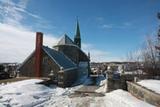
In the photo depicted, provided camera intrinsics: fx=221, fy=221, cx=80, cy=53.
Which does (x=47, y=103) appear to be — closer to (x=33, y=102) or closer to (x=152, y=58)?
(x=33, y=102)

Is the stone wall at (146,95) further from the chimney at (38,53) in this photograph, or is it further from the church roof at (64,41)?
the church roof at (64,41)

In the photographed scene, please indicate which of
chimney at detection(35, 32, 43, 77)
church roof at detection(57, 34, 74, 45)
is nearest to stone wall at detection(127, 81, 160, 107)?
chimney at detection(35, 32, 43, 77)

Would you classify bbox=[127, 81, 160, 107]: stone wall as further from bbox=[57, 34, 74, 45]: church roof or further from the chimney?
bbox=[57, 34, 74, 45]: church roof

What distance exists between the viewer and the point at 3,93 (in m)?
18.1

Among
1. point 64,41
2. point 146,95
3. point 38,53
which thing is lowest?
point 146,95

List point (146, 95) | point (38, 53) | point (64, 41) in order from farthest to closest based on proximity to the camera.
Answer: point (64, 41), point (38, 53), point (146, 95)

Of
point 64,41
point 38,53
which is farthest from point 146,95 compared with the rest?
point 64,41

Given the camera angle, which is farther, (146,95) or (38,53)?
(38,53)

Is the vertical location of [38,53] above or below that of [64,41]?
below

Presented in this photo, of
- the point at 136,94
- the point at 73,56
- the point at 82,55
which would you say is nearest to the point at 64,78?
the point at 136,94

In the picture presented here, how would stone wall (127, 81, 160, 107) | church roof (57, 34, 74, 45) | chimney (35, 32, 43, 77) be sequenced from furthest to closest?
1. church roof (57, 34, 74, 45)
2. chimney (35, 32, 43, 77)
3. stone wall (127, 81, 160, 107)

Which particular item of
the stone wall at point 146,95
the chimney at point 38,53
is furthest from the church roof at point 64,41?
the stone wall at point 146,95

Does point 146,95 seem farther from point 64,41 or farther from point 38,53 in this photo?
point 64,41

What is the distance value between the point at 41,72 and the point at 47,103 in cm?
1668
